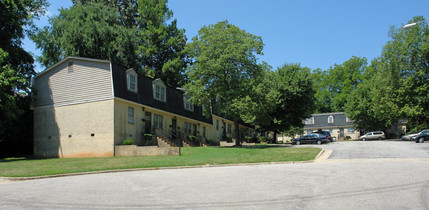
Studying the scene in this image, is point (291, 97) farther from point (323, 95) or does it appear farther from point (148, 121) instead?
point (323, 95)

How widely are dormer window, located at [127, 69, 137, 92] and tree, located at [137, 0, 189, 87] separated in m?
18.4

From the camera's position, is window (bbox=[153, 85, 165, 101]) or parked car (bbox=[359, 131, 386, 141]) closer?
window (bbox=[153, 85, 165, 101])

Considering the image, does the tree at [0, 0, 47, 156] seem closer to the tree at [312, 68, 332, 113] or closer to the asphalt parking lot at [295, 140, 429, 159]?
the asphalt parking lot at [295, 140, 429, 159]

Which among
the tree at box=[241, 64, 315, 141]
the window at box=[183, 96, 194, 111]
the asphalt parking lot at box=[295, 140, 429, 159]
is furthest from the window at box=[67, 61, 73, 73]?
the tree at box=[241, 64, 315, 141]

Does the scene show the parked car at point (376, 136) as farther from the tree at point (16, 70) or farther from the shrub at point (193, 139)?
the tree at point (16, 70)

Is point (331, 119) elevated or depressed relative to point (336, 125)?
elevated

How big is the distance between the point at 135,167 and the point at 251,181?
24.3 ft

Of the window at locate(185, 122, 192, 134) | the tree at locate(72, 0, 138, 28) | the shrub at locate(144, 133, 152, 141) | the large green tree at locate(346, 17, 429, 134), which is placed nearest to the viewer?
the shrub at locate(144, 133, 152, 141)

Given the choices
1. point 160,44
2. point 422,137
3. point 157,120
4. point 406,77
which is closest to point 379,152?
point 157,120

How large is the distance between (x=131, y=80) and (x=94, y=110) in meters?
3.68

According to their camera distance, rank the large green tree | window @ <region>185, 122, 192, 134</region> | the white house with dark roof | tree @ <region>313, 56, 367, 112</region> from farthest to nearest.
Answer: tree @ <region>313, 56, 367, 112</region>, the white house with dark roof, the large green tree, window @ <region>185, 122, 192, 134</region>

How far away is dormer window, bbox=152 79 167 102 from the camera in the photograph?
29.1 metres

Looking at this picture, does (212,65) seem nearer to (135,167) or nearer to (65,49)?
(135,167)

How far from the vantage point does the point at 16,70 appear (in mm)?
29938
